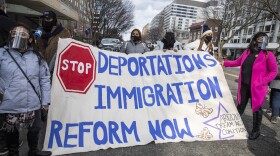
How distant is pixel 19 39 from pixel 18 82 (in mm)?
471

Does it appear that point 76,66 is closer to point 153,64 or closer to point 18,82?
point 18,82

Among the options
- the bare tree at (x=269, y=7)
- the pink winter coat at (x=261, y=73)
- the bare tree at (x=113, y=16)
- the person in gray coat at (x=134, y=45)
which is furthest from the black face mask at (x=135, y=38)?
the bare tree at (x=113, y=16)

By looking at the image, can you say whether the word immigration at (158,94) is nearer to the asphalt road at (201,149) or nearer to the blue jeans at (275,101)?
the asphalt road at (201,149)

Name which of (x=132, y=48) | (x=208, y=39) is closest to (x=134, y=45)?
(x=132, y=48)

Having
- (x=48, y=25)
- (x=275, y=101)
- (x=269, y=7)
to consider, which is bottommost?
(x=275, y=101)

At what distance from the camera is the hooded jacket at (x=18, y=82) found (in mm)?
2689

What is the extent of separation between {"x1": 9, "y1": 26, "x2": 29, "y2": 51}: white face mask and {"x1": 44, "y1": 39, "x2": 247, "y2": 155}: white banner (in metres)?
0.84

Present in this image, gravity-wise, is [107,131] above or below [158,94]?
below

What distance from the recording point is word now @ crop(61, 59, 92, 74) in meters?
3.65

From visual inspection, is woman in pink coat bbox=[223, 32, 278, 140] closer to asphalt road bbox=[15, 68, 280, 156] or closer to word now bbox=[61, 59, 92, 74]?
asphalt road bbox=[15, 68, 280, 156]

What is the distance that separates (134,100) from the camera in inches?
155

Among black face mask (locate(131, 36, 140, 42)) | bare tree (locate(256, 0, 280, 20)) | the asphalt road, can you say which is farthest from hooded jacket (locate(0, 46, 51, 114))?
bare tree (locate(256, 0, 280, 20))

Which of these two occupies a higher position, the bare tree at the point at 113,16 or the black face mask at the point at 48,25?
the bare tree at the point at 113,16

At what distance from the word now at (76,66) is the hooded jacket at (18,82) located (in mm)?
744
